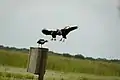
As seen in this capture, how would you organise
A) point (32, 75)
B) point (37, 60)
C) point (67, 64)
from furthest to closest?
point (67, 64) < point (32, 75) < point (37, 60)

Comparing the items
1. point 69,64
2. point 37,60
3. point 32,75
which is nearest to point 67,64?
point 69,64

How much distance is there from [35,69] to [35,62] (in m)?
0.04

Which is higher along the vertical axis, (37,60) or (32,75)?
(37,60)

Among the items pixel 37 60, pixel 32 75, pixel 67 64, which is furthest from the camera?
pixel 67 64

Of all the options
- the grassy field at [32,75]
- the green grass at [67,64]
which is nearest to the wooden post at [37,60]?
the grassy field at [32,75]

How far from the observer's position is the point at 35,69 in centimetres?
158

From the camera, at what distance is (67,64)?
253cm

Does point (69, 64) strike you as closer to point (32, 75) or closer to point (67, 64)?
point (67, 64)

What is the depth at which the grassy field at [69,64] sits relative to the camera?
2396 mm

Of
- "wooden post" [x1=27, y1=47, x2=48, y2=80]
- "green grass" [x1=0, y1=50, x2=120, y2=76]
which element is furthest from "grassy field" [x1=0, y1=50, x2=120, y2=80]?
"wooden post" [x1=27, y1=47, x2=48, y2=80]

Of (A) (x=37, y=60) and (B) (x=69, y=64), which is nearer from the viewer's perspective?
(A) (x=37, y=60)

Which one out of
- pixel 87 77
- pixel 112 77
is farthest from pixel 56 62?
pixel 112 77

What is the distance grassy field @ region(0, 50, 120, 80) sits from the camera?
2.40 m

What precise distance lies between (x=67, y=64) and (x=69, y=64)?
20 mm
